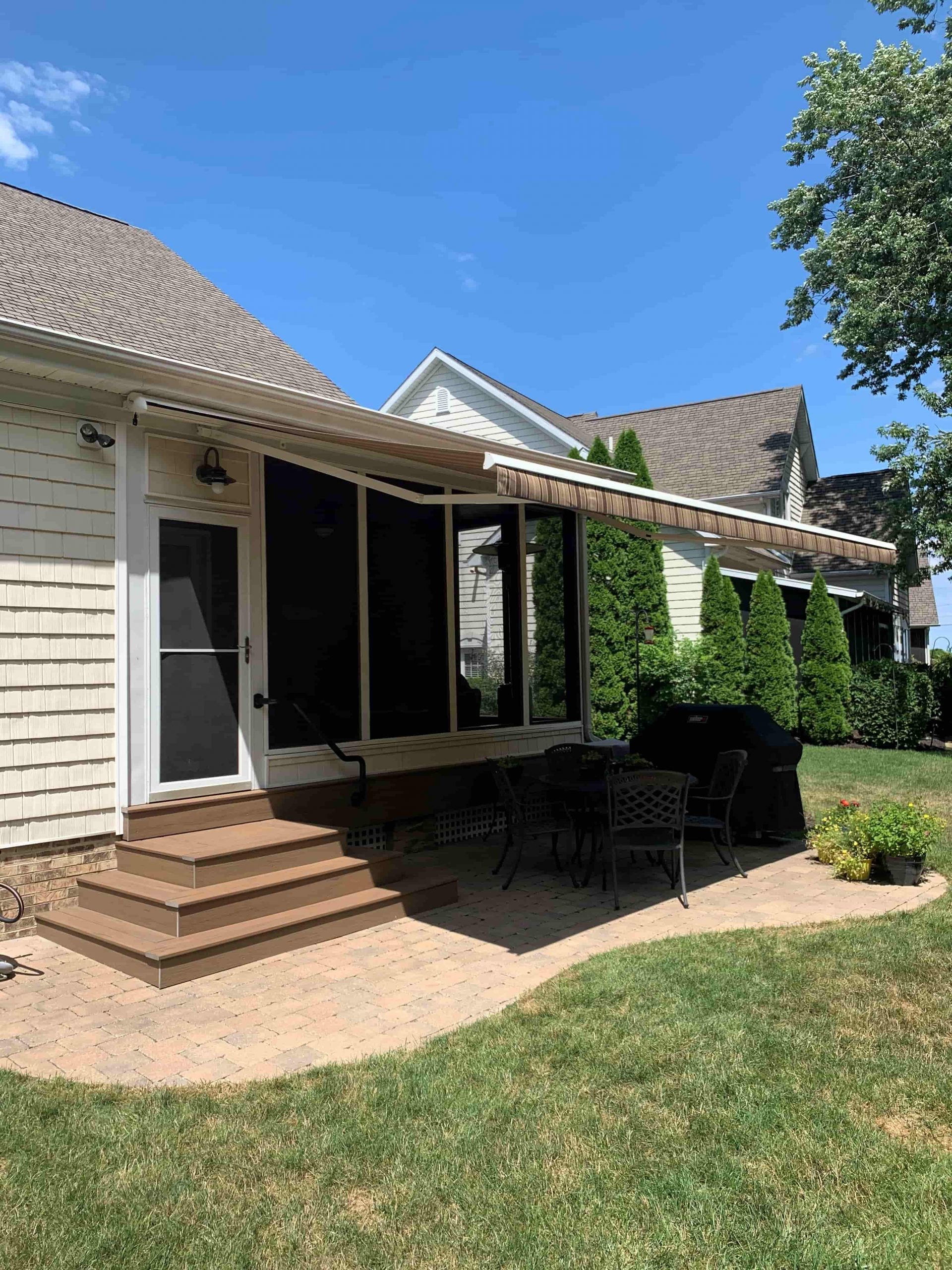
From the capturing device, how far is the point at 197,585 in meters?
6.16

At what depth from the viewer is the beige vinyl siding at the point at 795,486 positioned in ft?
63.6

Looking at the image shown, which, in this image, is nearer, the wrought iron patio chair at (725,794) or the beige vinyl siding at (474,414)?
the wrought iron patio chair at (725,794)

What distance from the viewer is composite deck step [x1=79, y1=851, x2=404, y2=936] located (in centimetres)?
491

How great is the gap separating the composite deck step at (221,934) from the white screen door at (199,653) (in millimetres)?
1053

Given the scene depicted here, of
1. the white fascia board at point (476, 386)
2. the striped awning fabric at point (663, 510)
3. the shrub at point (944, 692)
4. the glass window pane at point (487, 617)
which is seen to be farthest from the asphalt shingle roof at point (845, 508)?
the glass window pane at point (487, 617)

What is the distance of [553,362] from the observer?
1271 inches

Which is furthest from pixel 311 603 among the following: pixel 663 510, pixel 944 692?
pixel 944 692

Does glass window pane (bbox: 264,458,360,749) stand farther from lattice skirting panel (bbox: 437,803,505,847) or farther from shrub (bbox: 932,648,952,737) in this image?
shrub (bbox: 932,648,952,737)

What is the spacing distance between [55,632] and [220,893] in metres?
1.93

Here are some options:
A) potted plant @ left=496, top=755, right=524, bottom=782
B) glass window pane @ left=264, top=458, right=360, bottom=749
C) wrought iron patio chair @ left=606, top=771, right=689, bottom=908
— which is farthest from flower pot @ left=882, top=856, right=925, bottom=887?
glass window pane @ left=264, top=458, right=360, bottom=749

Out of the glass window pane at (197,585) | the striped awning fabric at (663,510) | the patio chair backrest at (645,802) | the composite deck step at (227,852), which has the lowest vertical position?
the composite deck step at (227,852)

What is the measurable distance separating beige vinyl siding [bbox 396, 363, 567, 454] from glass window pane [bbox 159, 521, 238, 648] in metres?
12.0

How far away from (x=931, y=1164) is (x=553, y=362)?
31.8 meters

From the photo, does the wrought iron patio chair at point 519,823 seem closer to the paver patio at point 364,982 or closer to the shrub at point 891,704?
the paver patio at point 364,982
